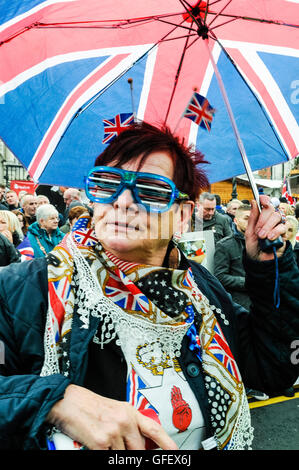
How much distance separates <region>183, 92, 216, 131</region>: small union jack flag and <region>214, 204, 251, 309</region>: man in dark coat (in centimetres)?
241

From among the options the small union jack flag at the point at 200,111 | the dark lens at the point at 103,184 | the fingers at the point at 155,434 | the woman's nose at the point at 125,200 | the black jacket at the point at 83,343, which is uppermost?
the small union jack flag at the point at 200,111

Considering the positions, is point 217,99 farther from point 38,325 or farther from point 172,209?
point 38,325

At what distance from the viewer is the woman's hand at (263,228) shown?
1510 millimetres

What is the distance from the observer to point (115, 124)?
6.08 feet

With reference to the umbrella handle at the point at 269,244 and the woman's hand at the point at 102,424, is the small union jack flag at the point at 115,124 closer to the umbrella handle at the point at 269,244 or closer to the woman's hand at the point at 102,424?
the umbrella handle at the point at 269,244

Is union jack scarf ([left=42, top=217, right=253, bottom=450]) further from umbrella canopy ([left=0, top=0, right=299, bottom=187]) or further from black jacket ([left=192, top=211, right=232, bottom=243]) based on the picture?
black jacket ([left=192, top=211, right=232, bottom=243])

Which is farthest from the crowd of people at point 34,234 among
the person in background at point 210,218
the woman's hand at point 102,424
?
the woman's hand at point 102,424

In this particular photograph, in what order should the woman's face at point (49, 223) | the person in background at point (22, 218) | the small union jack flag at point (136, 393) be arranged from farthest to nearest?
the person in background at point (22, 218) < the woman's face at point (49, 223) < the small union jack flag at point (136, 393)

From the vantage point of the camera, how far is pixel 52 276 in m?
1.28

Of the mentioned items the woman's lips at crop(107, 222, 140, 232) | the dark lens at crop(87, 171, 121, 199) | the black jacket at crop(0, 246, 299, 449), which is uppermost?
the dark lens at crop(87, 171, 121, 199)

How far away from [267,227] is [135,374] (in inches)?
32.4

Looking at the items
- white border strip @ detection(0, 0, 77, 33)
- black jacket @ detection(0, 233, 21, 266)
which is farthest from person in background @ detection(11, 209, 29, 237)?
white border strip @ detection(0, 0, 77, 33)

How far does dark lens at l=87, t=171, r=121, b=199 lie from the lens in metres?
1.48

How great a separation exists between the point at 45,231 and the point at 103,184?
11.9 ft
